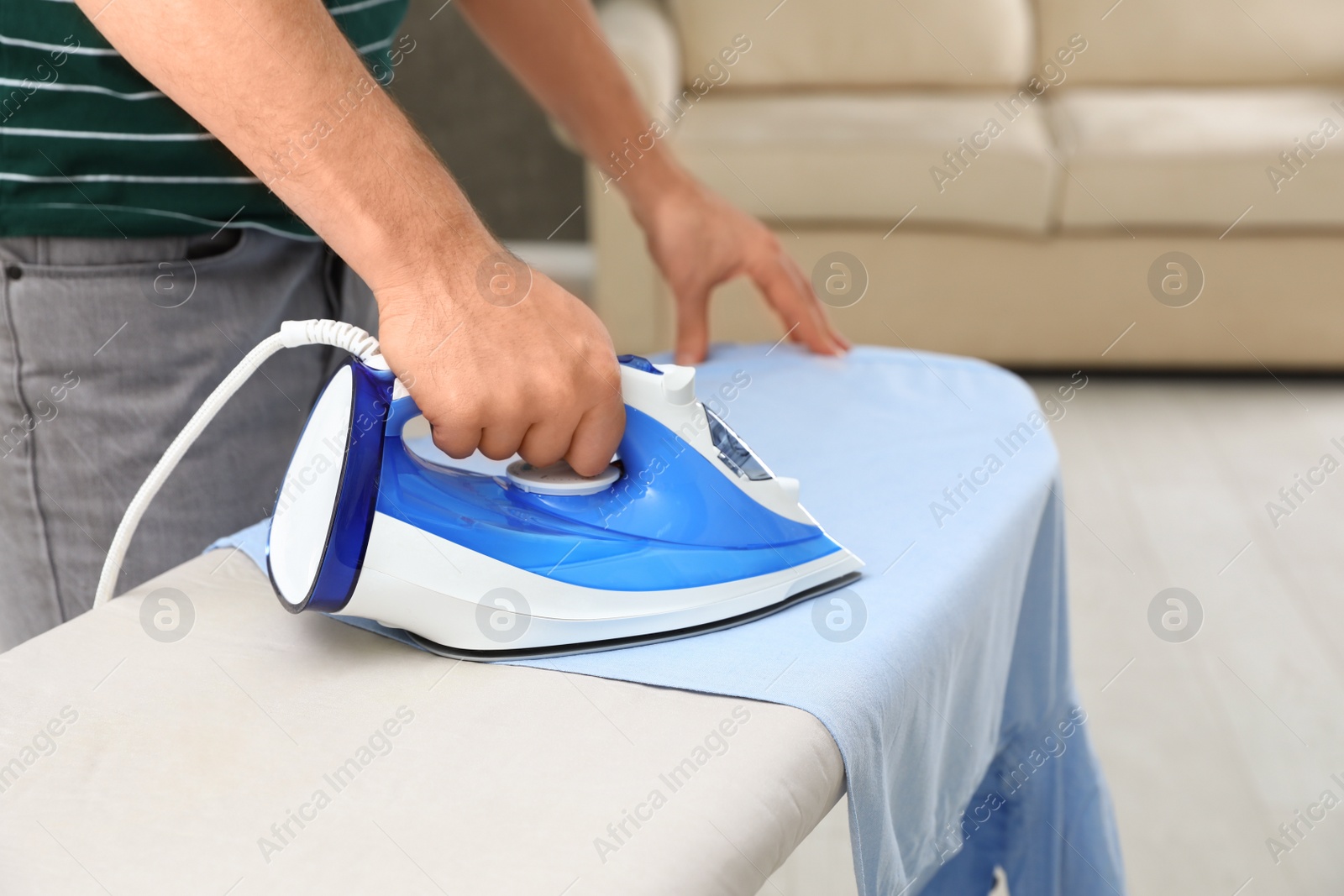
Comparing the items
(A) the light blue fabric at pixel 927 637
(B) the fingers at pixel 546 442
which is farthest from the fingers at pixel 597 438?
(A) the light blue fabric at pixel 927 637

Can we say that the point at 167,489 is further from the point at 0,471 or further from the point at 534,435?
the point at 534,435

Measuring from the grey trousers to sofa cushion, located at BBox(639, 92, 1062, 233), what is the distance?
1821 millimetres

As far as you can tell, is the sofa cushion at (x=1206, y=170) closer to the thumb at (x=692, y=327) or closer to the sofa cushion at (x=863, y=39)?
the sofa cushion at (x=863, y=39)

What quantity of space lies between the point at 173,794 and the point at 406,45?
3.00 meters

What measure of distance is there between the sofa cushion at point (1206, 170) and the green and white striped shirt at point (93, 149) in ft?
6.87

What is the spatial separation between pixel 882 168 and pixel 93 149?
2032 millimetres

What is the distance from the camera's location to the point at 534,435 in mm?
657

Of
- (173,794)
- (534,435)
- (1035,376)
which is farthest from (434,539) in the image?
(1035,376)

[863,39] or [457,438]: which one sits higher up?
[457,438]

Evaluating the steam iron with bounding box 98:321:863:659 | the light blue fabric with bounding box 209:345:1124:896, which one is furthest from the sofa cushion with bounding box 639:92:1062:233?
the steam iron with bounding box 98:321:863:659

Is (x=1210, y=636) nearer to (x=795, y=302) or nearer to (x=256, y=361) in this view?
(x=795, y=302)

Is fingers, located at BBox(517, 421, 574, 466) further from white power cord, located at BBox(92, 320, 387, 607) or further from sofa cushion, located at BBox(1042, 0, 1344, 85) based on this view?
sofa cushion, located at BBox(1042, 0, 1344, 85)

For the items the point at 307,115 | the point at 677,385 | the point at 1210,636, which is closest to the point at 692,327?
the point at 677,385

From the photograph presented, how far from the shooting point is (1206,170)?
2.56 m
